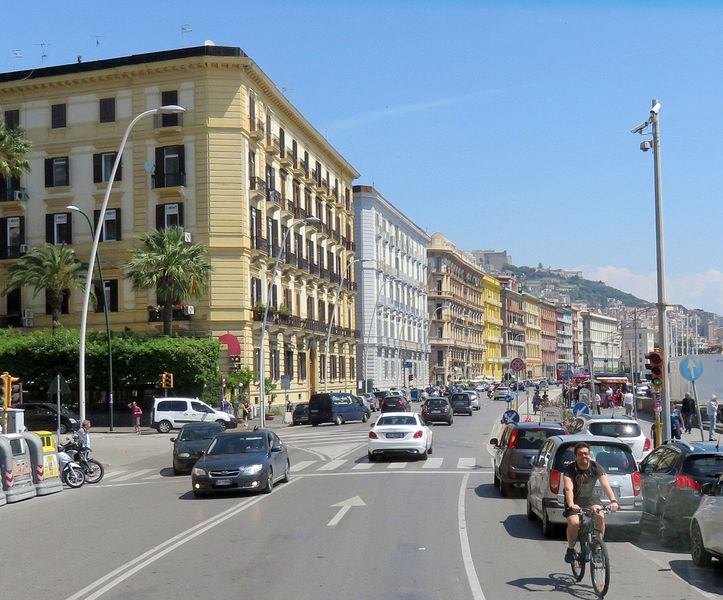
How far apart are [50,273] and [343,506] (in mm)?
40743

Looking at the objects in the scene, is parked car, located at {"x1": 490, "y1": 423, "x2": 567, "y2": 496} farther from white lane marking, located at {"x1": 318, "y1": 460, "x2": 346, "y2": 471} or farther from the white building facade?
the white building facade

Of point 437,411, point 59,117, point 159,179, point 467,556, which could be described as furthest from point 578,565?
point 59,117

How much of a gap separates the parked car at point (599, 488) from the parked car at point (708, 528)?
1651 mm

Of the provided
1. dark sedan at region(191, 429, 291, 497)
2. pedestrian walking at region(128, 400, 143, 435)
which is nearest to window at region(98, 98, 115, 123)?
pedestrian walking at region(128, 400, 143, 435)

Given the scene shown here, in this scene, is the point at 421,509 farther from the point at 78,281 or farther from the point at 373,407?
the point at 373,407

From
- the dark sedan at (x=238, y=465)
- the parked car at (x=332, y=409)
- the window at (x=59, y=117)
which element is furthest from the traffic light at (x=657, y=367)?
the window at (x=59, y=117)

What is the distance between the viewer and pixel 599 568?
10312 millimetres

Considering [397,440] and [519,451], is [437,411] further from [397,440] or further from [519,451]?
[519,451]

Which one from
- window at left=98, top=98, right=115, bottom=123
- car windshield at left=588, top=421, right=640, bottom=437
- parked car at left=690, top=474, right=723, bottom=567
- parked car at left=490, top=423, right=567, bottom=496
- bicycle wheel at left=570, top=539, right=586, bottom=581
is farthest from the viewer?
window at left=98, top=98, right=115, bottom=123

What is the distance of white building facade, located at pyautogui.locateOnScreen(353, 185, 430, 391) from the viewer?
9306 cm

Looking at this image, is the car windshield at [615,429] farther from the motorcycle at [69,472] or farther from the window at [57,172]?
the window at [57,172]

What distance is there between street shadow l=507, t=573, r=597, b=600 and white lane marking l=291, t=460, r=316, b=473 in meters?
16.6

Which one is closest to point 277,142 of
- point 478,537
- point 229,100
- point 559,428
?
point 229,100

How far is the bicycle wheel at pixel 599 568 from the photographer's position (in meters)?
10.2
